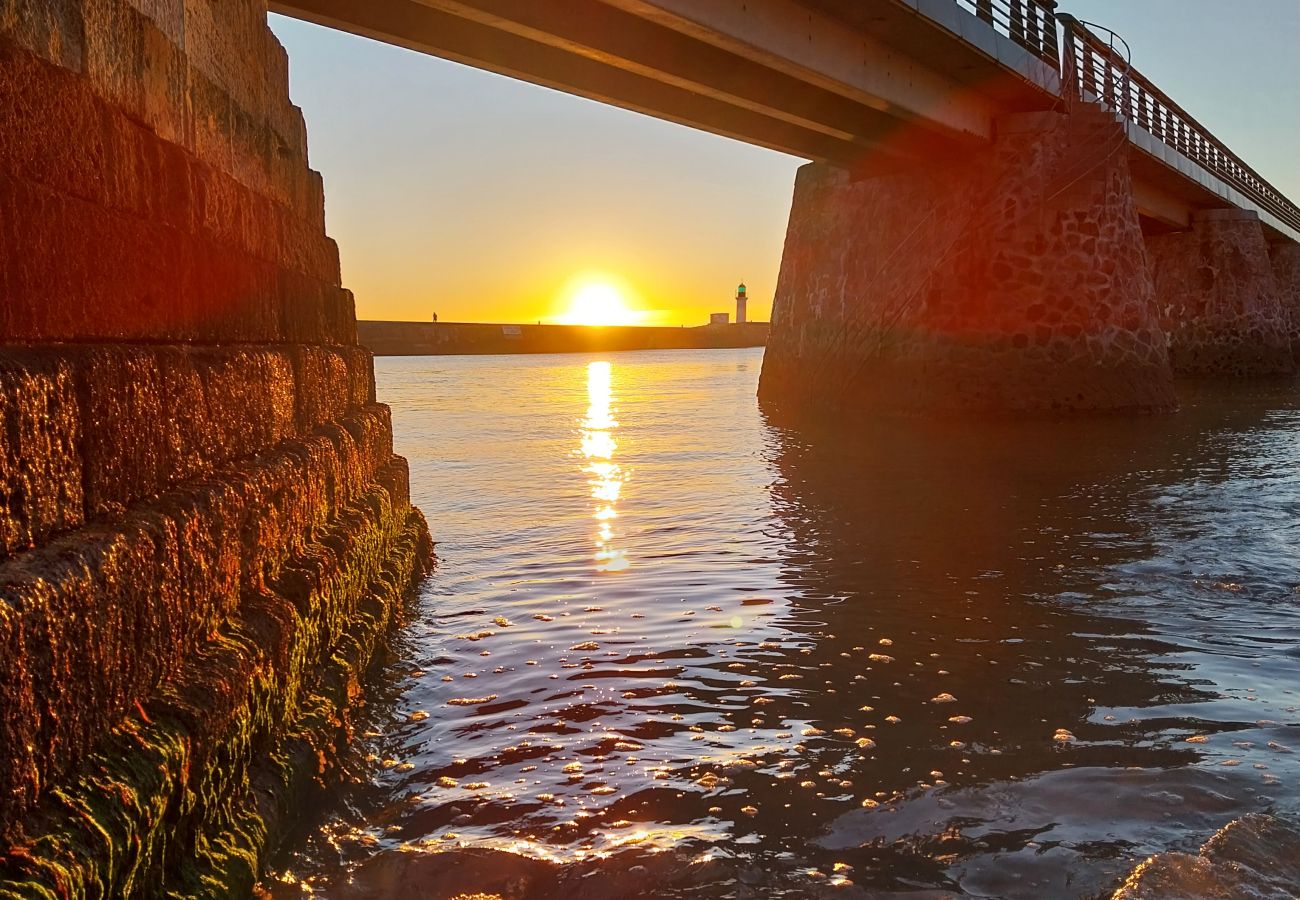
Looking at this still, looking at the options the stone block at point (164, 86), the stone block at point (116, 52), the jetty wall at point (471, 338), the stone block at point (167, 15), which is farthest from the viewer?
the jetty wall at point (471, 338)

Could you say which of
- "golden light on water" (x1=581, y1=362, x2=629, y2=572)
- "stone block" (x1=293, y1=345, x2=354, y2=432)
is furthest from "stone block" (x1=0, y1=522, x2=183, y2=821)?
"golden light on water" (x1=581, y1=362, x2=629, y2=572)

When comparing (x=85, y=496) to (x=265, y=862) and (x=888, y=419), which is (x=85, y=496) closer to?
(x=265, y=862)

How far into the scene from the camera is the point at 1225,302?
91.6 feet

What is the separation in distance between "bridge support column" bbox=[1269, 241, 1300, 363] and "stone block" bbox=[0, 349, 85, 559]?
35924 mm

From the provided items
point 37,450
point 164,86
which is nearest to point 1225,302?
point 164,86

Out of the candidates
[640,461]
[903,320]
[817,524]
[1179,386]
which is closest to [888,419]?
[903,320]

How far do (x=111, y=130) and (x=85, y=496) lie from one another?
82 centimetres

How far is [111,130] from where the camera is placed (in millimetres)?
2229

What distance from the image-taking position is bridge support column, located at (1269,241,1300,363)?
31875 millimetres

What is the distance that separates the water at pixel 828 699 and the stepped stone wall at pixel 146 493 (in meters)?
0.33

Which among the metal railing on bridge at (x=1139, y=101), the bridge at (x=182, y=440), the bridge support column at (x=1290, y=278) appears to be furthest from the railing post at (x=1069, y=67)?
the bridge support column at (x=1290, y=278)

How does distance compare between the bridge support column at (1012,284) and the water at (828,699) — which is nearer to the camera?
the water at (828,699)

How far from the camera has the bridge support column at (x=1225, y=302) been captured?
27.7m

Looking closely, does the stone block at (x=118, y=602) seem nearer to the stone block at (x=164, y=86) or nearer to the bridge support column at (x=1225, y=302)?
the stone block at (x=164, y=86)
